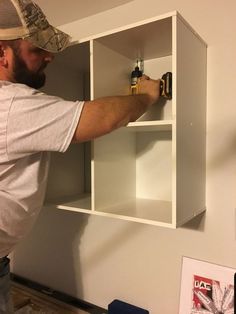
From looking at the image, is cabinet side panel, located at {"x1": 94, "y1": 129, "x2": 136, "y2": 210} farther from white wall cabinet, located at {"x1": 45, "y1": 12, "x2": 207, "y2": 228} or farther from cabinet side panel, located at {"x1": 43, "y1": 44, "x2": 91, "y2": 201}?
cabinet side panel, located at {"x1": 43, "y1": 44, "x2": 91, "y2": 201}

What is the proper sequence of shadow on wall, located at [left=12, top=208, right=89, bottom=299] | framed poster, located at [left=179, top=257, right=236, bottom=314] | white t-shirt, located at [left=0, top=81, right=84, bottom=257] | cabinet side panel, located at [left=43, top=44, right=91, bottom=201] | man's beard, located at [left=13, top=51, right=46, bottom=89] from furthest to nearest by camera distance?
shadow on wall, located at [left=12, top=208, right=89, bottom=299] → cabinet side panel, located at [left=43, top=44, right=91, bottom=201] → framed poster, located at [left=179, top=257, right=236, bottom=314] → man's beard, located at [left=13, top=51, right=46, bottom=89] → white t-shirt, located at [left=0, top=81, right=84, bottom=257]

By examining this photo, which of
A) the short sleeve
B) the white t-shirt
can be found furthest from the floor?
the short sleeve

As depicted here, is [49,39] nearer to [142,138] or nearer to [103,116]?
[103,116]

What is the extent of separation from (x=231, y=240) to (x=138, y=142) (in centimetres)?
51

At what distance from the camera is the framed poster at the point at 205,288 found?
1.04 meters

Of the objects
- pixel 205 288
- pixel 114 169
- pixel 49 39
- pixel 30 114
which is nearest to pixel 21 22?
pixel 49 39

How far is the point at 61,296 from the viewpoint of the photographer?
146 cm

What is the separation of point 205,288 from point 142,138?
2.00ft

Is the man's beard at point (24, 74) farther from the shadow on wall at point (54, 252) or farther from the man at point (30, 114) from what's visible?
the shadow on wall at point (54, 252)

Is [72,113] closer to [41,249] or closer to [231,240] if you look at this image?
[231,240]

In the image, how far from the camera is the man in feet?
2.66

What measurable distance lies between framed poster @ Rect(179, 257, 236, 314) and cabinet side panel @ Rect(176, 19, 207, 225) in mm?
222

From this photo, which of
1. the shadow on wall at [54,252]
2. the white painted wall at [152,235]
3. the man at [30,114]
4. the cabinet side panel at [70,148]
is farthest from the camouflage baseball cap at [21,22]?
the shadow on wall at [54,252]

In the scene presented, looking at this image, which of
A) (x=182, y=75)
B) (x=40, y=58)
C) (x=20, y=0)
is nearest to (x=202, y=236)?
(x=182, y=75)
